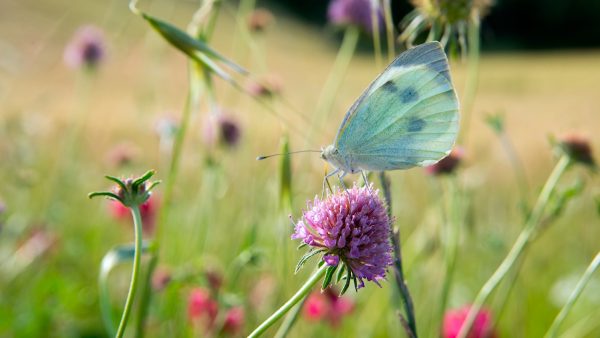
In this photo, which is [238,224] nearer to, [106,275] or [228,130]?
[228,130]

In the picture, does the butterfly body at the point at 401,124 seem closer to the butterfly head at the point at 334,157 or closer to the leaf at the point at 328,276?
the butterfly head at the point at 334,157

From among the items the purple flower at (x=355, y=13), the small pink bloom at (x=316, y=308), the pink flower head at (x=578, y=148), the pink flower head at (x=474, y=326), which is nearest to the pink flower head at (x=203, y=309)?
the small pink bloom at (x=316, y=308)

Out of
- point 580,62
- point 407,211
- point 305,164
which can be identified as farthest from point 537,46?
point 305,164

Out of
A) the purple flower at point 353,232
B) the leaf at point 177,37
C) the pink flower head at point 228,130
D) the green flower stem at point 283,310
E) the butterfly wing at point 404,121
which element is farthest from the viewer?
the pink flower head at point 228,130

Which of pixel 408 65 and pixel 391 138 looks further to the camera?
pixel 391 138

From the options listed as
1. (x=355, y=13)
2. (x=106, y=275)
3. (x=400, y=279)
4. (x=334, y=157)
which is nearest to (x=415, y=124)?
(x=334, y=157)

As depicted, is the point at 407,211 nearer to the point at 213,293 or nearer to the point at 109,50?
the point at 109,50
